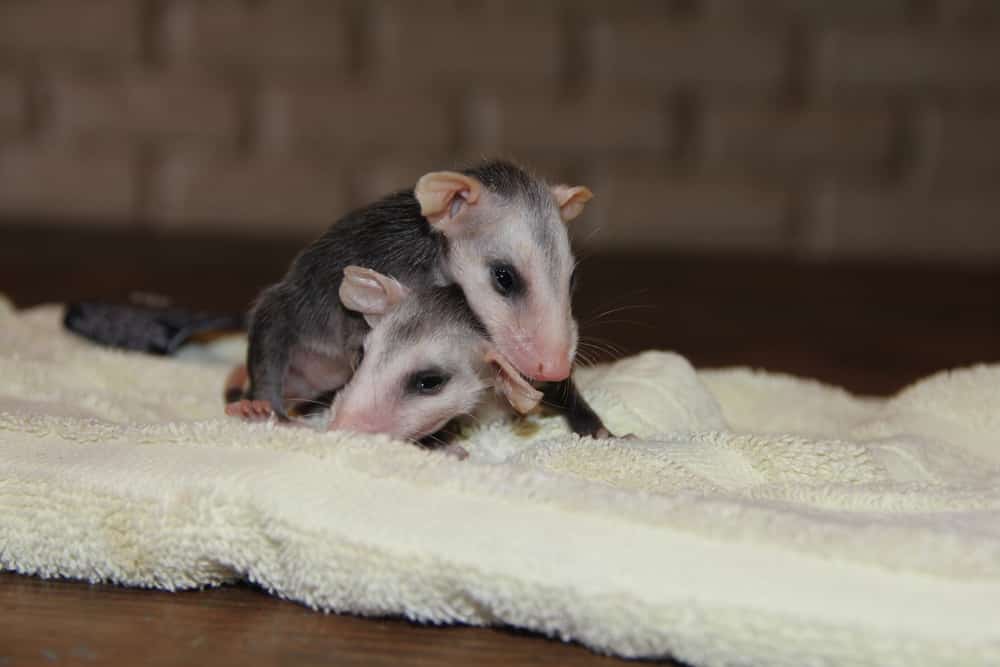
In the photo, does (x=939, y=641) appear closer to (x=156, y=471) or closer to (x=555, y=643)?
(x=555, y=643)

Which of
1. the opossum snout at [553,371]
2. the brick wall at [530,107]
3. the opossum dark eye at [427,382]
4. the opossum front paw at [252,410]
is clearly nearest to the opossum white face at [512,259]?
the opossum snout at [553,371]

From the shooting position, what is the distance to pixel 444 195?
1.78 m

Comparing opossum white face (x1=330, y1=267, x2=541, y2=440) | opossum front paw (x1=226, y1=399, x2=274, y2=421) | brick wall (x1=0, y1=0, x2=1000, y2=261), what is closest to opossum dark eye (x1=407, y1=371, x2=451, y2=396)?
opossum white face (x1=330, y1=267, x2=541, y2=440)

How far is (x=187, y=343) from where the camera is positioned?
2.39 m

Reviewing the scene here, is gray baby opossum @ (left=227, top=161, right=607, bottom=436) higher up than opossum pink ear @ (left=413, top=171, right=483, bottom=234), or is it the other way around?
opossum pink ear @ (left=413, top=171, right=483, bottom=234)

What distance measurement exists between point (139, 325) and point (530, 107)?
356cm

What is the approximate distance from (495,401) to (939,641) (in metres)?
0.80

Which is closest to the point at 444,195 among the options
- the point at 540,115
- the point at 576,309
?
the point at 576,309

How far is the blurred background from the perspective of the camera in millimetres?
5539

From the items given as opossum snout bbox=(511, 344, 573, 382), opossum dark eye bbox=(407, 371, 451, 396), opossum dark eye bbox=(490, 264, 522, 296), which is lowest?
opossum dark eye bbox=(407, 371, 451, 396)

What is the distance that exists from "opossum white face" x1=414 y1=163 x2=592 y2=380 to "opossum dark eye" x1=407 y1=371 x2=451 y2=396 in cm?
10

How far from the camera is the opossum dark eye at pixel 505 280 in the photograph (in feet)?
5.88

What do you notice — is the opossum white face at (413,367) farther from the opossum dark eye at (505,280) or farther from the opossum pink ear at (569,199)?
the opossum pink ear at (569,199)

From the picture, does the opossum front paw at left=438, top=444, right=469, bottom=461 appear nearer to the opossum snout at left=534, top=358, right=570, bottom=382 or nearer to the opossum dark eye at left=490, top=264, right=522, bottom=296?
the opossum snout at left=534, top=358, right=570, bottom=382
